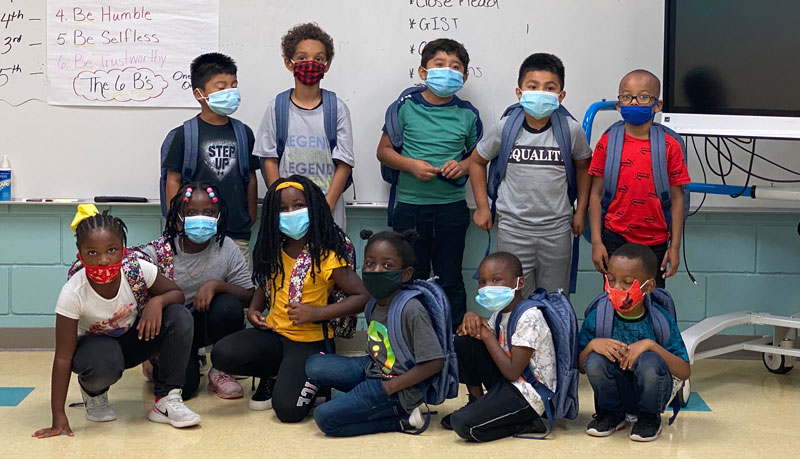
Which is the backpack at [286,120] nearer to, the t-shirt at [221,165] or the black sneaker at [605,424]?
the t-shirt at [221,165]

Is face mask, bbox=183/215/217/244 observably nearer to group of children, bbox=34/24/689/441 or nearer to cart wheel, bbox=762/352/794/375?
group of children, bbox=34/24/689/441

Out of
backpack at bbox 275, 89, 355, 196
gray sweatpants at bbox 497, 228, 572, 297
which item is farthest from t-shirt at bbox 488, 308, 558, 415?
backpack at bbox 275, 89, 355, 196

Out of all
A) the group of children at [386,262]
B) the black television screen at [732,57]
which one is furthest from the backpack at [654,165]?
the black television screen at [732,57]

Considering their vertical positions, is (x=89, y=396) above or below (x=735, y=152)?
below

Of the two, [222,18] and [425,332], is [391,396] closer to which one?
[425,332]

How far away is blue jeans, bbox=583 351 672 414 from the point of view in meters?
2.97

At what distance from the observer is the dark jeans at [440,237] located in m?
3.87

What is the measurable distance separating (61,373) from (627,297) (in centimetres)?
178

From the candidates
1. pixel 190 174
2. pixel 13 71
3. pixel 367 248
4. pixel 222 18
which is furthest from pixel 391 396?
pixel 13 71

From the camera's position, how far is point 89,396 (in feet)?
10.6


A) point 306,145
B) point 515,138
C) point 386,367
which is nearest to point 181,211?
point 306,145

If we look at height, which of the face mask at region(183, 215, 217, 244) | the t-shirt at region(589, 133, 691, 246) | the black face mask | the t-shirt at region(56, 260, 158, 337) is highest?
the t-shirt at region(589, 133, 691, 246)

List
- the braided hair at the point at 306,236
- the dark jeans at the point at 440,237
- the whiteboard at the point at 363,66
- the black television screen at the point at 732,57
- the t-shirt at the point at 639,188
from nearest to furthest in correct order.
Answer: the braided hair at the point at 306,236 < the t-shirt at the point at 639,188 < the black television screen at the point at 732,57 < the dark jeans at the point at 440,237 < the whiteboard at the point at 363,66

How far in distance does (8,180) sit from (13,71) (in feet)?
1.52
